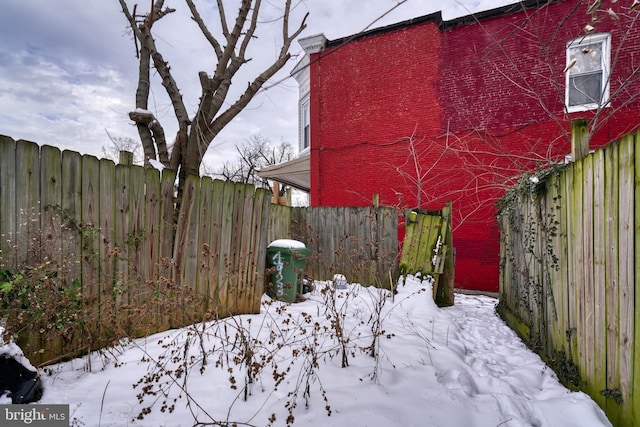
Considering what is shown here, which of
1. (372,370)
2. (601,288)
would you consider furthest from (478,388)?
(601,288)

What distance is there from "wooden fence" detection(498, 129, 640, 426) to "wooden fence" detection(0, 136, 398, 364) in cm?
259

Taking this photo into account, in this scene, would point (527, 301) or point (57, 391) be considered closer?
point (57, 391)

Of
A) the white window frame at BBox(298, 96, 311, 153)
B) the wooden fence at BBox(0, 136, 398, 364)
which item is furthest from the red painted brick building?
the wooden fence at BBox(0, 136, 398, 364)

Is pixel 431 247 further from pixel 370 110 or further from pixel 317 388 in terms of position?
pixel 370 110

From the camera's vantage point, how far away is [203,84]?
408 cm

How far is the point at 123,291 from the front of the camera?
289 cm

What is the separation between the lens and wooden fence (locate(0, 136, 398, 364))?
Answer: 2400 millimetres

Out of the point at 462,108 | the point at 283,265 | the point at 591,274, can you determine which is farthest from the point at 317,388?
the point at 462,108

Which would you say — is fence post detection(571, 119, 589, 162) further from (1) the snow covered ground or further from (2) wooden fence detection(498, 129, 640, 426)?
(1) the snow covered ground

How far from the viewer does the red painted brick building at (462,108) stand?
7.30m

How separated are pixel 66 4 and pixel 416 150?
24.9 ft

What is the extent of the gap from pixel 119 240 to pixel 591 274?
150 inches

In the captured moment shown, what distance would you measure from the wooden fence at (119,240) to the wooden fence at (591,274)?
259cm

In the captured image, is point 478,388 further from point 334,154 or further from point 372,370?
point 334,154
